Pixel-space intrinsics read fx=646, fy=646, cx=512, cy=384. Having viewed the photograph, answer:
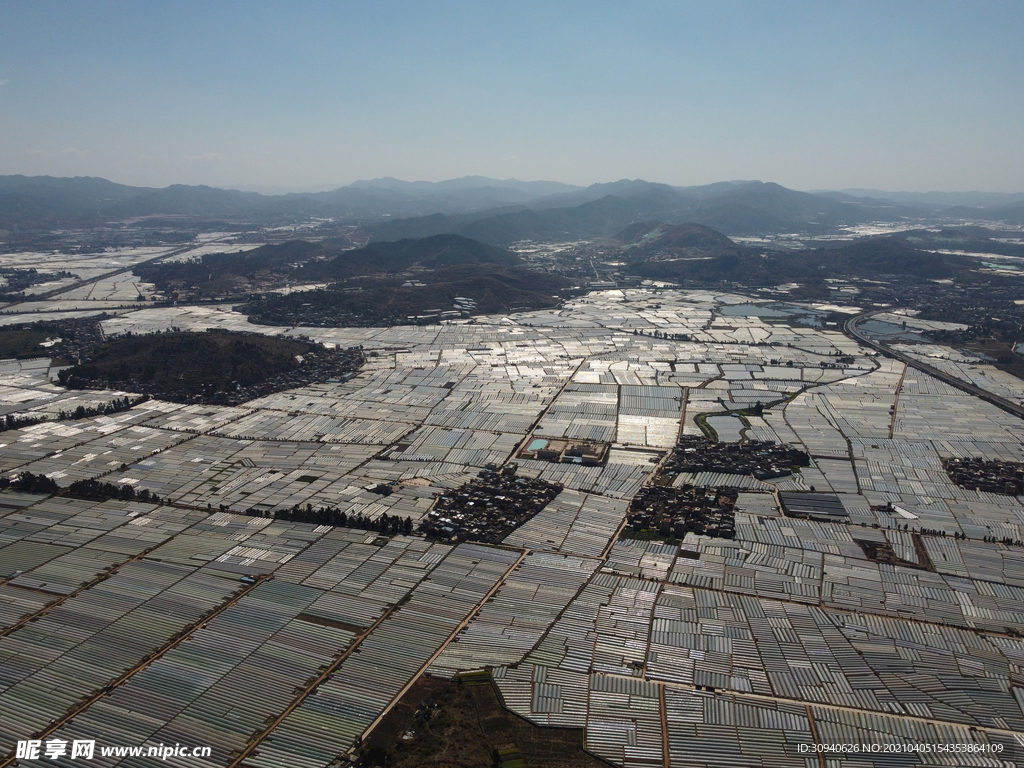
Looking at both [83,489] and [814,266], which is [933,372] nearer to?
[83,489]

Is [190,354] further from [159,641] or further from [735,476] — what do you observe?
[735,476]

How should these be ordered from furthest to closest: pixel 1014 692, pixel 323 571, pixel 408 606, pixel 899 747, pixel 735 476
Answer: pixel 735 476 → pixel 323 571 → pixel 408 606 → pixel 1014 692 → pixel 899 747

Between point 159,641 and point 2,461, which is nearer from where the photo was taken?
point 159,641

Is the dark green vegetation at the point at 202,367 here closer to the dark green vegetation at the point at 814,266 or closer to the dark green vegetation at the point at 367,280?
the dark green vegetation at the point at 367,280

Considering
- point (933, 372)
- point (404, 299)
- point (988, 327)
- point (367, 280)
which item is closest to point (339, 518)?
point (933, 372)

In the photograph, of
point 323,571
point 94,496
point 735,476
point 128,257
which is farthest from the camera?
point 128,257

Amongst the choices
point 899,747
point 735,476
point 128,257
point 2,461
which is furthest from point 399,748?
point 128,257
